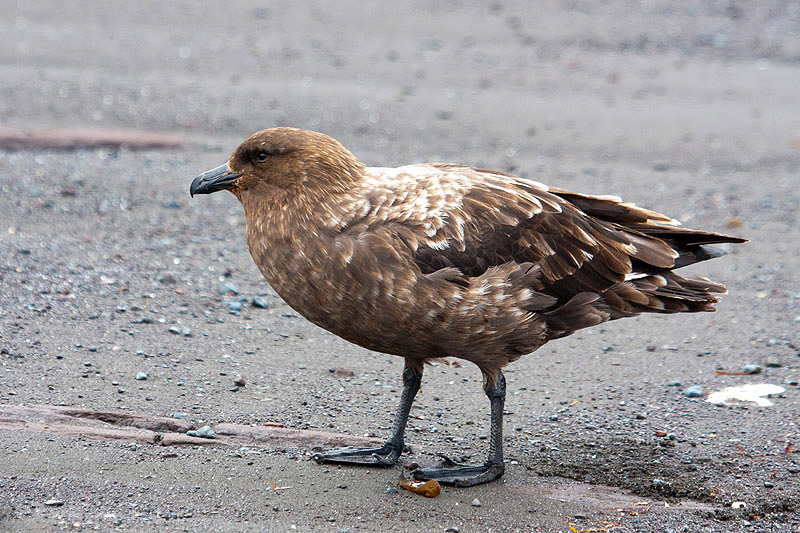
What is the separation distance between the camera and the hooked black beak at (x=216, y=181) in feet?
15.4

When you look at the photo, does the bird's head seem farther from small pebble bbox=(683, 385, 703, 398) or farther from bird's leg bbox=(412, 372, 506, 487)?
small pebble bbox=(683, 385, 703, 398)

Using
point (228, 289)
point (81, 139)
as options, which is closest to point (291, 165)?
point (228, 289)

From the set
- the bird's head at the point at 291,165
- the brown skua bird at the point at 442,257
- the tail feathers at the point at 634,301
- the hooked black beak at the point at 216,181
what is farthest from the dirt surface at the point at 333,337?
the bird's head at the point at 291,165

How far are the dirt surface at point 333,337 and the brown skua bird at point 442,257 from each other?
0.59 metres

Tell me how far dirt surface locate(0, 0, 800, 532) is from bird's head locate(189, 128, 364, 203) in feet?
4.36

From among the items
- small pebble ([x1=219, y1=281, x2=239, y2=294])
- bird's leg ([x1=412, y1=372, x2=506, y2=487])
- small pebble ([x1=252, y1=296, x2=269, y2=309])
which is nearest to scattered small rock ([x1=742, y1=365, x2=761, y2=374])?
bird's leg ([x1=412, y1=372, x2=506, y2=487])

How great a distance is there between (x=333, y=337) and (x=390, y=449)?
5.12 ft

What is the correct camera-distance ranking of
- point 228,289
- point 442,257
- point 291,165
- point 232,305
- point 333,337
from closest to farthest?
point 442,257 → point 291,165 → point 333,337 → point 232,305 → point 228,289

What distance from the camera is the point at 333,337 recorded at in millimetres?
6309

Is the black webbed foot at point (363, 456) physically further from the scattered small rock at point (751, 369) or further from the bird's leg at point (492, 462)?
the scattered small rock at point (751, 369)

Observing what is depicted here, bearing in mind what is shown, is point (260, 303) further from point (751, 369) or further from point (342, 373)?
point (751, 369)

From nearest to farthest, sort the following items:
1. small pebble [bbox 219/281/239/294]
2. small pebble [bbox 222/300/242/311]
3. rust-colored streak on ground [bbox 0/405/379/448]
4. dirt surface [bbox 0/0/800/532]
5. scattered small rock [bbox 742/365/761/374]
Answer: dirt surface [bbox 0/0/800/532], rust-colored streak on ground [bbox 0/405/379/448], scattered small rock [bbox 742/365/761/374], small pebble [bbox 222/300/242/311], small pebble [bbox 219/281/239/294]

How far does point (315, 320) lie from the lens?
4465mm

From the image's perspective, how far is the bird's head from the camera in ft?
14.9
